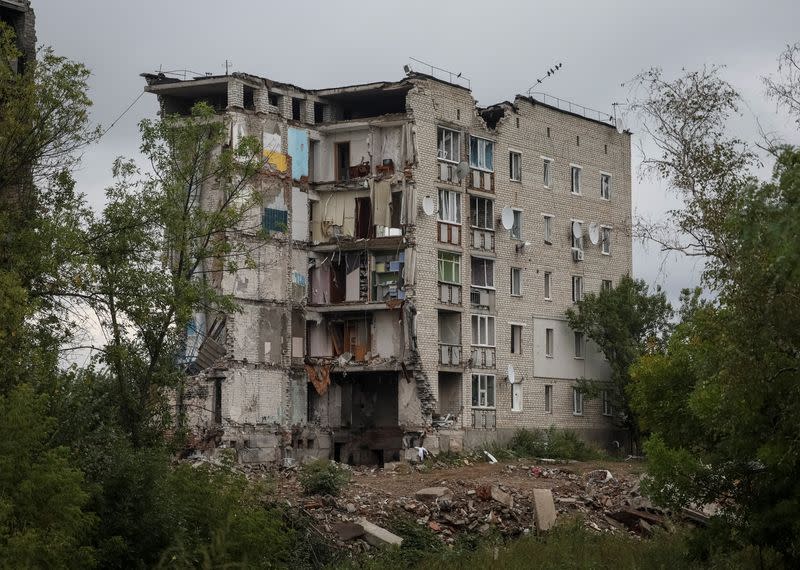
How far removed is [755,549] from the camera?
91.9 feet

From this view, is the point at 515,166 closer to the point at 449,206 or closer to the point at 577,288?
the point at 449,206

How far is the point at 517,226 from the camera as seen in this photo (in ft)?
188

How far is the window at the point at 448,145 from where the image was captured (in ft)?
177

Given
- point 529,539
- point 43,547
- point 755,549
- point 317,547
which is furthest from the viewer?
point 529,539

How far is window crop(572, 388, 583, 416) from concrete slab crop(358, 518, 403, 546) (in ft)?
88.9

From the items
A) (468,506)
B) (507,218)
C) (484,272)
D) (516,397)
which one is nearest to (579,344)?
(516,397)

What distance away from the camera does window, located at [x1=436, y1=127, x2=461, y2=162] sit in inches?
2127

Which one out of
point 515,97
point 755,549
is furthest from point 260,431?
point 755,549

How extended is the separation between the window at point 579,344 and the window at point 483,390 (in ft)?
19.8

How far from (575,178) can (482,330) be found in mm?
9917

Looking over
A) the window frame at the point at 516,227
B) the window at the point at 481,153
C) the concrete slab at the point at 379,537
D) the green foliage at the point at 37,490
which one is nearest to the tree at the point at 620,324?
the window frame at the point at 516,227

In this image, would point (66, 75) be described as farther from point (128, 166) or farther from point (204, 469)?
point (204, 469)

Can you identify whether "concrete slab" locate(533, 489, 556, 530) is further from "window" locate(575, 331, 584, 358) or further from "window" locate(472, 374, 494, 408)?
"window" locate(575, 331, 584, 358)

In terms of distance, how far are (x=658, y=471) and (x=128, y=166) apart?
12.7m
